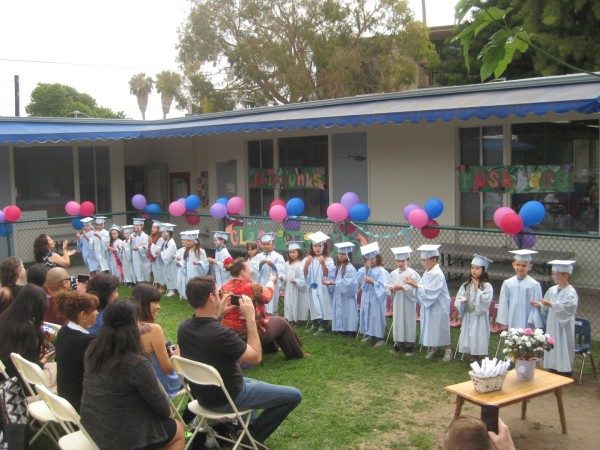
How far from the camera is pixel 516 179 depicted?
11797 millimetres

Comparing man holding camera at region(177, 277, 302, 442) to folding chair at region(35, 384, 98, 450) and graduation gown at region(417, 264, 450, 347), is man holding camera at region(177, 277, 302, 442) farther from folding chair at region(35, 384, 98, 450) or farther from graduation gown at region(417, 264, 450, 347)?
graduation gown at region(417, 264, 450, 347)

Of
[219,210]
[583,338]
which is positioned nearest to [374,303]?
[583,338]

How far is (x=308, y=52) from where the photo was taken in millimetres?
28906

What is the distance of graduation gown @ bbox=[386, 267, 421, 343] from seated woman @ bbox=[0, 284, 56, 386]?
458 cm

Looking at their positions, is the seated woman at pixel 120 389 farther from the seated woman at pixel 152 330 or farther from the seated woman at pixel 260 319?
the seated woman at pixel 260 319

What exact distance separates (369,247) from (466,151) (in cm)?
425

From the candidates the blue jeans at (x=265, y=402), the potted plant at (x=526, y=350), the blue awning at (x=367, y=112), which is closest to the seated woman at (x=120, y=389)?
the blue jeans at (x=265, y=402)

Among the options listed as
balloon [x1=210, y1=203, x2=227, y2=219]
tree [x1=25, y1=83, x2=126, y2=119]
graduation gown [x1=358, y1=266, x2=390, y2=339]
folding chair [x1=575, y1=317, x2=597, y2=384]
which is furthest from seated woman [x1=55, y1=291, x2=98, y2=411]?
tree [x1=25, y1=83, x2=126, y2=119]

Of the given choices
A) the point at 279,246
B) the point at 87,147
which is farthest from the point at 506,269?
the point at 87,147

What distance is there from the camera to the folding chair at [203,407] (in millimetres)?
5116

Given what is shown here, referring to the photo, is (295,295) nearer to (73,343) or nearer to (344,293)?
(344,293)

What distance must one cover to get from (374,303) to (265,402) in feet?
12.8

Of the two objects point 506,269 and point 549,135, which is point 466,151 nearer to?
point 549,135

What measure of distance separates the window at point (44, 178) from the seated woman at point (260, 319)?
1025cm
